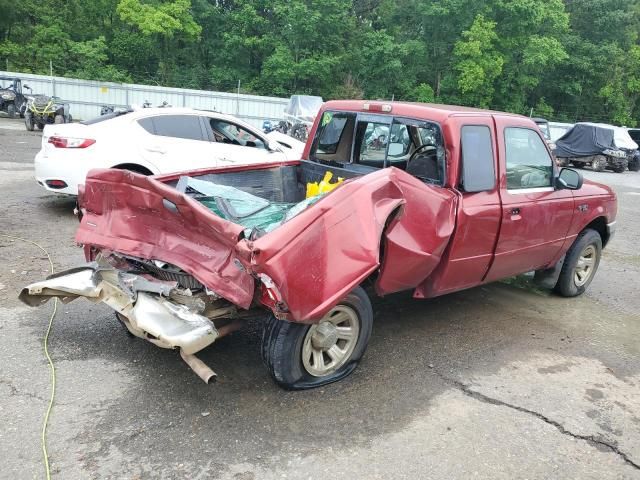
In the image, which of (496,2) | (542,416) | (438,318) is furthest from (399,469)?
(496,2)

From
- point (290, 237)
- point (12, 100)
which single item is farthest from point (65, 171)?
point (12, 100)

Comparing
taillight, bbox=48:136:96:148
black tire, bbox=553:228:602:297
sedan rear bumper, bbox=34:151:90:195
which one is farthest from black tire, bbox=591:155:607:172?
sedan rear bumper, bbox=34:151:90:195

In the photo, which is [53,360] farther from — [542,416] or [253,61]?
[253,61]

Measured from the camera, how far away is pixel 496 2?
37281 mm

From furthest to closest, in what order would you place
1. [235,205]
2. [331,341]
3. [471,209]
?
[471,209], [235,205], [331,341]

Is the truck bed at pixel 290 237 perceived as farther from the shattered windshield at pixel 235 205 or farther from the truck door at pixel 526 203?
the truck door at pixel 526 203

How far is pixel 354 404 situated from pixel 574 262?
3483 millimetres

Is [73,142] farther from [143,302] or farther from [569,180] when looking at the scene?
[569,180]

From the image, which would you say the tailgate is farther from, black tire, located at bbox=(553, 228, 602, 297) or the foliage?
the foliage

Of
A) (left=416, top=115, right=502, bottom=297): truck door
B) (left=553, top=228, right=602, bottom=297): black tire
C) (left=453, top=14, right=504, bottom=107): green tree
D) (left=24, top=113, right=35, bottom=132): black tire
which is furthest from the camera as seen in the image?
(left=453, top=14, right=504, bottom=107): green tree

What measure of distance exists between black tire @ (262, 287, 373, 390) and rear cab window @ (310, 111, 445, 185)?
4.34 feet

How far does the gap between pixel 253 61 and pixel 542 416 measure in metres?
38.0

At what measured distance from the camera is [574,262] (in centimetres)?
589

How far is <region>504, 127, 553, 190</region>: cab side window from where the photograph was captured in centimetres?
484
